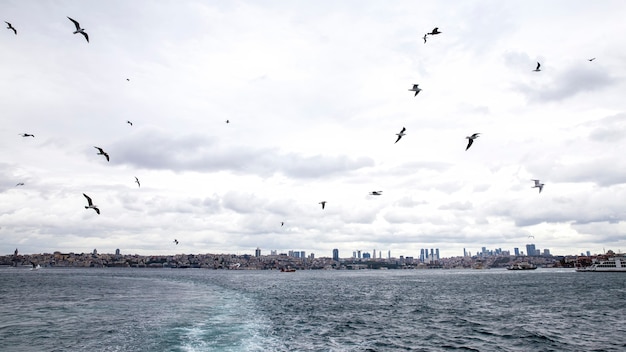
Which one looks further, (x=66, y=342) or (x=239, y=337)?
(x=239, y=337)

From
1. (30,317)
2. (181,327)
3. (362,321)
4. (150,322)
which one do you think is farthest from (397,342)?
(30,317)

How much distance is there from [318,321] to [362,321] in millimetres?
4234

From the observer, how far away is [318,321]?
130ft

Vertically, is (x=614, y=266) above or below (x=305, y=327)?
above

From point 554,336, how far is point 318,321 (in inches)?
778

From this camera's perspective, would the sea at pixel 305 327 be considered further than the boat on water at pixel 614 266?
No

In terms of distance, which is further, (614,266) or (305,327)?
(614,266)

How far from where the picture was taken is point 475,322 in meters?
39.3

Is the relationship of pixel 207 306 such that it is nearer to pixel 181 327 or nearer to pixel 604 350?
pixel 181 327

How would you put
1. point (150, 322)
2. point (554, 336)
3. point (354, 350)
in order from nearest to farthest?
point (354, 350) → point (554, 336) → point (150, 322)

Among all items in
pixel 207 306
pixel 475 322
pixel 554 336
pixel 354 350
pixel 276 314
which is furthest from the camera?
pixel 207 306

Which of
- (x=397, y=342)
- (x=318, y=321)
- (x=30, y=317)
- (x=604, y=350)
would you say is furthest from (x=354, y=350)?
(x=30, y=317)

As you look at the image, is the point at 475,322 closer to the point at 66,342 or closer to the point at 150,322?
the point at 150,322

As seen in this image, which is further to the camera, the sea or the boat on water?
the boat on water
